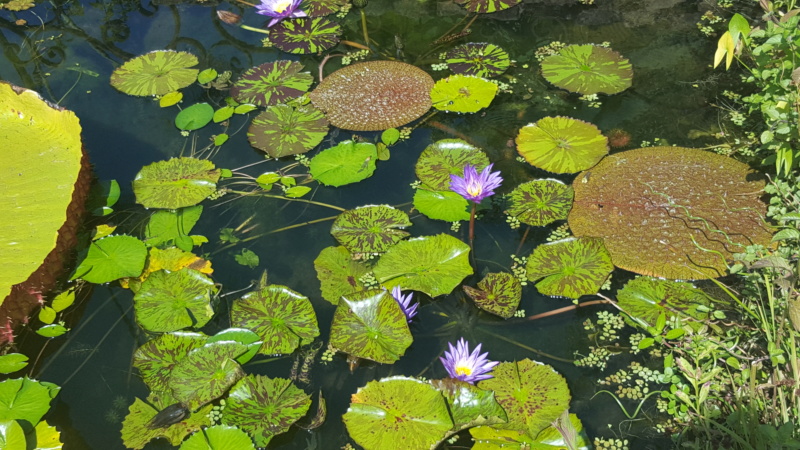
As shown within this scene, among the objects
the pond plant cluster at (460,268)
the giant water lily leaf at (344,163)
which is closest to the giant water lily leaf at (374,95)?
the pond plant cluster at (460,268)

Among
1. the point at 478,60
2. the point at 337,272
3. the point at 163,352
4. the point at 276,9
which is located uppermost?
the point at 276,9

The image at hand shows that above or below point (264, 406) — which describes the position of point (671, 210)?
above

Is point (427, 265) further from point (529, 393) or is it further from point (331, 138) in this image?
point (331, 138)

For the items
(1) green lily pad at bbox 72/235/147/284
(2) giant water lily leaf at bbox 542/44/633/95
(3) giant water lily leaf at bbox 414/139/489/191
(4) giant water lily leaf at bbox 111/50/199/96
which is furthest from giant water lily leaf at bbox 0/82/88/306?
(2) giant water lily leaf at bbox 542/44/633/95

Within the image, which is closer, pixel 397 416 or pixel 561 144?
pixel 397 416

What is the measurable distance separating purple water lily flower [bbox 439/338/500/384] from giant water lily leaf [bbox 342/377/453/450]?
10cm

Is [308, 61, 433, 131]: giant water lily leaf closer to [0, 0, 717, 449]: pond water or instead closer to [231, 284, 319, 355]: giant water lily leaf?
[0, 0, 717, 449]: pond water

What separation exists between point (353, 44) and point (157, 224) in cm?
159

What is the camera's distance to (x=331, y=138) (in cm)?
334

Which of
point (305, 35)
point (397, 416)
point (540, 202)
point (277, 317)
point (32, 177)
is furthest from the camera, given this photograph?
point (305, 35)

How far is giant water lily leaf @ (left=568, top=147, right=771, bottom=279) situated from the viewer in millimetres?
2627

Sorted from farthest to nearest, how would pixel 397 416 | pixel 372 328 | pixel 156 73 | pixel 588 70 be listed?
pixel 156 73
pixel 588 70
pixel 372 328
pixel 397 416

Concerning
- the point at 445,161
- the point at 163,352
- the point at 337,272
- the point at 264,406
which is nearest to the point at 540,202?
the point at 445,161

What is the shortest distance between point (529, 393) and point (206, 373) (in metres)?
1.13
